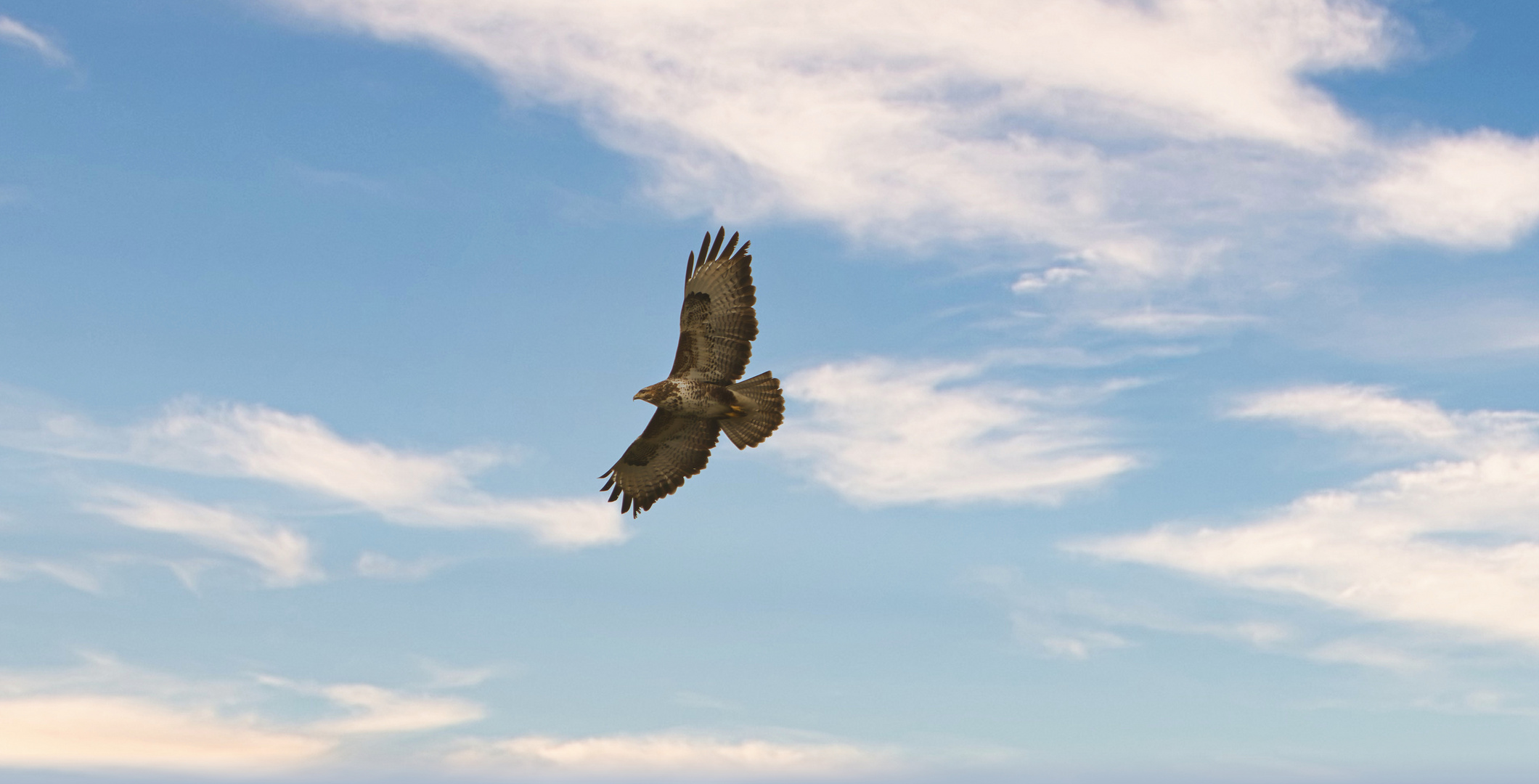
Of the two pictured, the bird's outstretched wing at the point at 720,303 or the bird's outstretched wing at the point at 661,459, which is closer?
the bird's outstretched wing at the point at 720,303

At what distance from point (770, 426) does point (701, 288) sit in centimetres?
322

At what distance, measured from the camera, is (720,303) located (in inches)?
982

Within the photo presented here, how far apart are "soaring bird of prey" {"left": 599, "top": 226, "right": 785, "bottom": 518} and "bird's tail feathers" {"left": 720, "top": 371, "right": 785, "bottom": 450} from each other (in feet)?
0.05

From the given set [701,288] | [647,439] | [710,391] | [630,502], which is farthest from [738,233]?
[630,502]

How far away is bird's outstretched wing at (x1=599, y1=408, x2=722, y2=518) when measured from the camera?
27422mm

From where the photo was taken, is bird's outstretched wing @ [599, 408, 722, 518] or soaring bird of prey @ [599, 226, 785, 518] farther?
bird's outstretched wing @ [599, 408, 722, 518]

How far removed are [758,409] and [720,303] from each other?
8.06 ft

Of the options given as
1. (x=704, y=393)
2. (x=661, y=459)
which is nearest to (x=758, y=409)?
(x=704, y=393)

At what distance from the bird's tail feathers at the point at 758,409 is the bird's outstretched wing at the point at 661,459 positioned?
2.04ft

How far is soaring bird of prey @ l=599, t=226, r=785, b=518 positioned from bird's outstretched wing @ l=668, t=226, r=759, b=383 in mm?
13

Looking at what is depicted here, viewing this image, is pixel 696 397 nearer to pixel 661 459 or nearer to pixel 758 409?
pixel 758 409

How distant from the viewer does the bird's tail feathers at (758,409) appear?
85.5 ft

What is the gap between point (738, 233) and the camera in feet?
82.2

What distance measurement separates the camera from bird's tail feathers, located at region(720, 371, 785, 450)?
26047 millimetres
